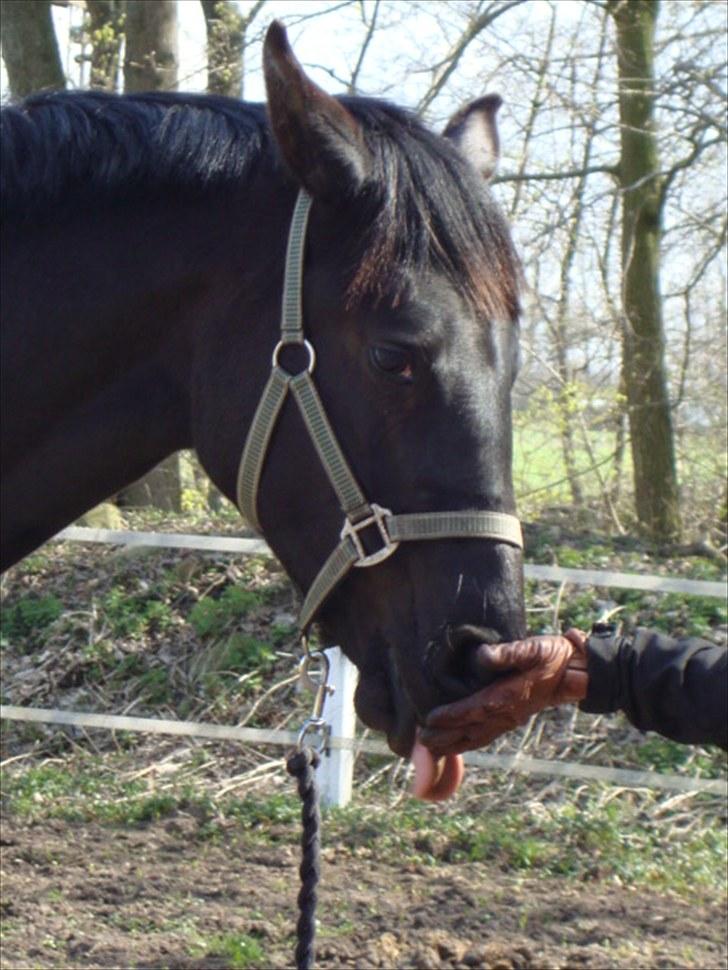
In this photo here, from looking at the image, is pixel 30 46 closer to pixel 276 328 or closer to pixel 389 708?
pixel 276 328

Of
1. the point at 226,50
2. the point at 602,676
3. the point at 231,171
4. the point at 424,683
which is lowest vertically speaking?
the point at 602,676

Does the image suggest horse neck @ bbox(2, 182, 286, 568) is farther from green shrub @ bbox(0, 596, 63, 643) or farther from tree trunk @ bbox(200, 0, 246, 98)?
tree trunk @ bbox(200, 0, 246, 98)

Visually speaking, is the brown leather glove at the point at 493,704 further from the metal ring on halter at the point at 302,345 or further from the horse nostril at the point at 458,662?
the metal ring on halter at the point at 302,345

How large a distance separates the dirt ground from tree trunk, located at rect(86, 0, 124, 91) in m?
6.49

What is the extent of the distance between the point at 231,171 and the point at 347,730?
13.2 feet

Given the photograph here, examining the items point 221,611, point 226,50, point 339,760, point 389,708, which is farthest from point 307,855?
point 226,50

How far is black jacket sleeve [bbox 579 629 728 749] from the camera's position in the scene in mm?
2756

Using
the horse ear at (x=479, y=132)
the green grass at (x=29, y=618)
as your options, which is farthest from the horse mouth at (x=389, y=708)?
the green grass at (x=29, y=618)

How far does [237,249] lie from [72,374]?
40 cm

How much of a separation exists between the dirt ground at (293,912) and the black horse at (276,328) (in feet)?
7.83

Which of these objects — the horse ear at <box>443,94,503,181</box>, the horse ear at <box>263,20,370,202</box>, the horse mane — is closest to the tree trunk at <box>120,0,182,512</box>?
the horse ear at <box>443,94,503,181</box>

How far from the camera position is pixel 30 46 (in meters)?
10.1

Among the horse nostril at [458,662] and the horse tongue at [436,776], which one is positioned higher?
the horse nostril at [458,662]

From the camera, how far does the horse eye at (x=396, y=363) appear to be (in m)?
2.26
